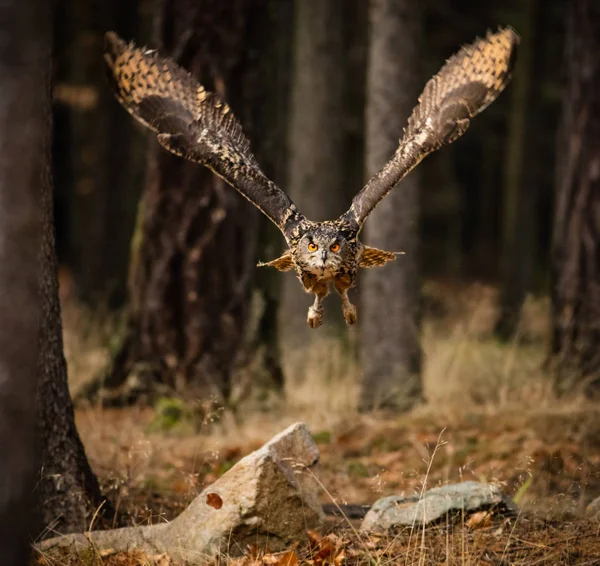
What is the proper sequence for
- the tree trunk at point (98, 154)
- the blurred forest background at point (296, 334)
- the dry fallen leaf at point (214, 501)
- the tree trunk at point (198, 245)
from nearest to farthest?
1. the dry fallen leaf at point (214, 501)
2. the blurred forest background at point (296, 334)
3. the tree trunk at point (198, 245)
4. the tree trunk at point (98, 154)

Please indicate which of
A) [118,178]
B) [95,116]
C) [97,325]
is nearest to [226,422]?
[97,325]

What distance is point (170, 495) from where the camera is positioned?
6090 millimetres

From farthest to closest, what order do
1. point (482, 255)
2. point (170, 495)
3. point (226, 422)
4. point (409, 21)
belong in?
1. point (482, 255)
2. point (409, 21)
3. point (226, 422)
4. point (170, 495)

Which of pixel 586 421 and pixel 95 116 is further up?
pixel 95 116

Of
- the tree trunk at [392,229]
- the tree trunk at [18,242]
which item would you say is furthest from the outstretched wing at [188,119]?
the tree trunk at [392,229]

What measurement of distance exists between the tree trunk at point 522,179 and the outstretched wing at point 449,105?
8811 mm

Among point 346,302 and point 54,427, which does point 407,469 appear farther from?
point 54,427

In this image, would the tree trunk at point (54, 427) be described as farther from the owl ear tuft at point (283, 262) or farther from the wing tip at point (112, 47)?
the owl ear tuft at point (283, 262)

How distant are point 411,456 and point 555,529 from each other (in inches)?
91.9

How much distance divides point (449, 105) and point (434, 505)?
225cm

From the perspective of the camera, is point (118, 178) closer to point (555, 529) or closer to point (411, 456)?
point (411, 456)

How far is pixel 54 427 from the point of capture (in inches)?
204

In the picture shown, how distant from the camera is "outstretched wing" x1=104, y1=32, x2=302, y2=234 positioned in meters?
5.20

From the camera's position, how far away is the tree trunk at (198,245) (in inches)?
329
